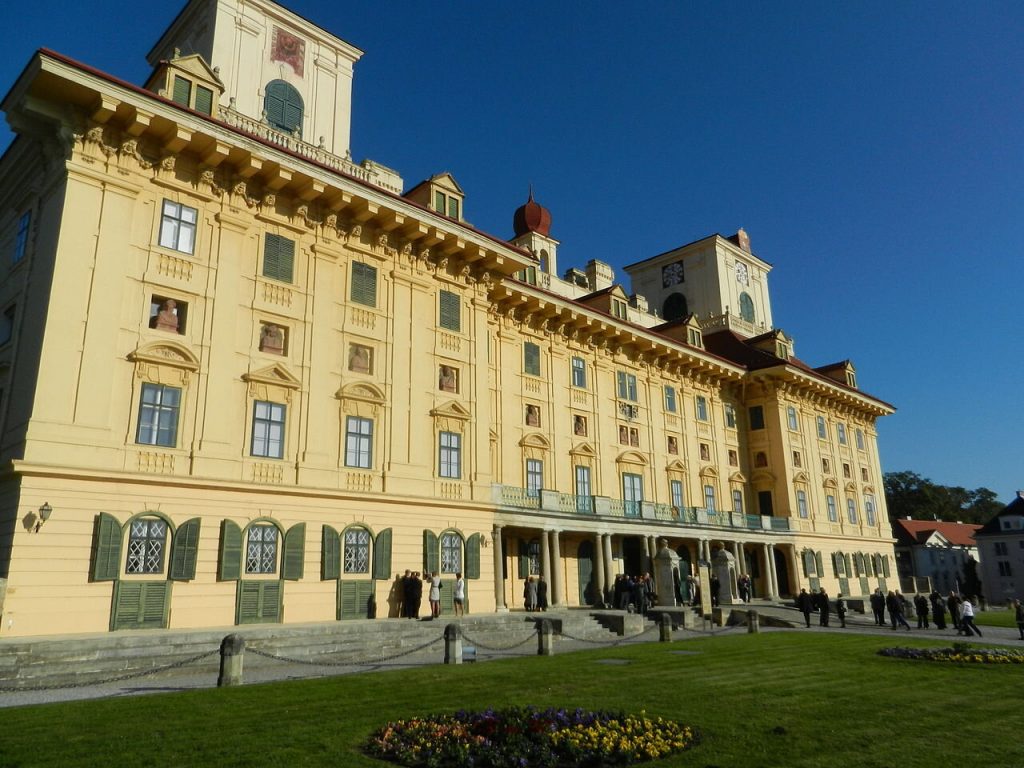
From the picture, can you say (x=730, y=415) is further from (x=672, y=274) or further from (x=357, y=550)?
(x=357, y=550)

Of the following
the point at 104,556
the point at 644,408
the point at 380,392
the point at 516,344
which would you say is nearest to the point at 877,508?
the point at 644,408

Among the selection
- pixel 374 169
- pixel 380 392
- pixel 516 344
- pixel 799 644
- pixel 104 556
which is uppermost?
pixel 374 169

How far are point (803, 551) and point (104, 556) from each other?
3912 centimetres

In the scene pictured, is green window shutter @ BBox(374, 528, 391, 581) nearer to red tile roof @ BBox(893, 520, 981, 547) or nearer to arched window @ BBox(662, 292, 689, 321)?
arched window @ BBox(662, 292, 689, 321)

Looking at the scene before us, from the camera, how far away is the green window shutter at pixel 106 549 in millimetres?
17297

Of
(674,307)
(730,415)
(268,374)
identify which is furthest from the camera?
(674,307)

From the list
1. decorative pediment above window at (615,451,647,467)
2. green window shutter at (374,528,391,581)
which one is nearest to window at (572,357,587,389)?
decorative pediment above window at (615,451,647,467)

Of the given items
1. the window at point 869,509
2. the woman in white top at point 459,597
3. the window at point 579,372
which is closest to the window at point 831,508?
the window at point 869,509

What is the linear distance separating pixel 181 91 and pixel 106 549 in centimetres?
1362

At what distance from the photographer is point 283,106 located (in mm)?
28875

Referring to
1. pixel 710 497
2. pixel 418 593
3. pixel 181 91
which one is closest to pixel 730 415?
pixel 710 497

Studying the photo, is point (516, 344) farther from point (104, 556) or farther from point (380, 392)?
point (104, 556)

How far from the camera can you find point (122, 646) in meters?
15.1

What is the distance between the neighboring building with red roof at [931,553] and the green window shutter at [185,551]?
252 ft
